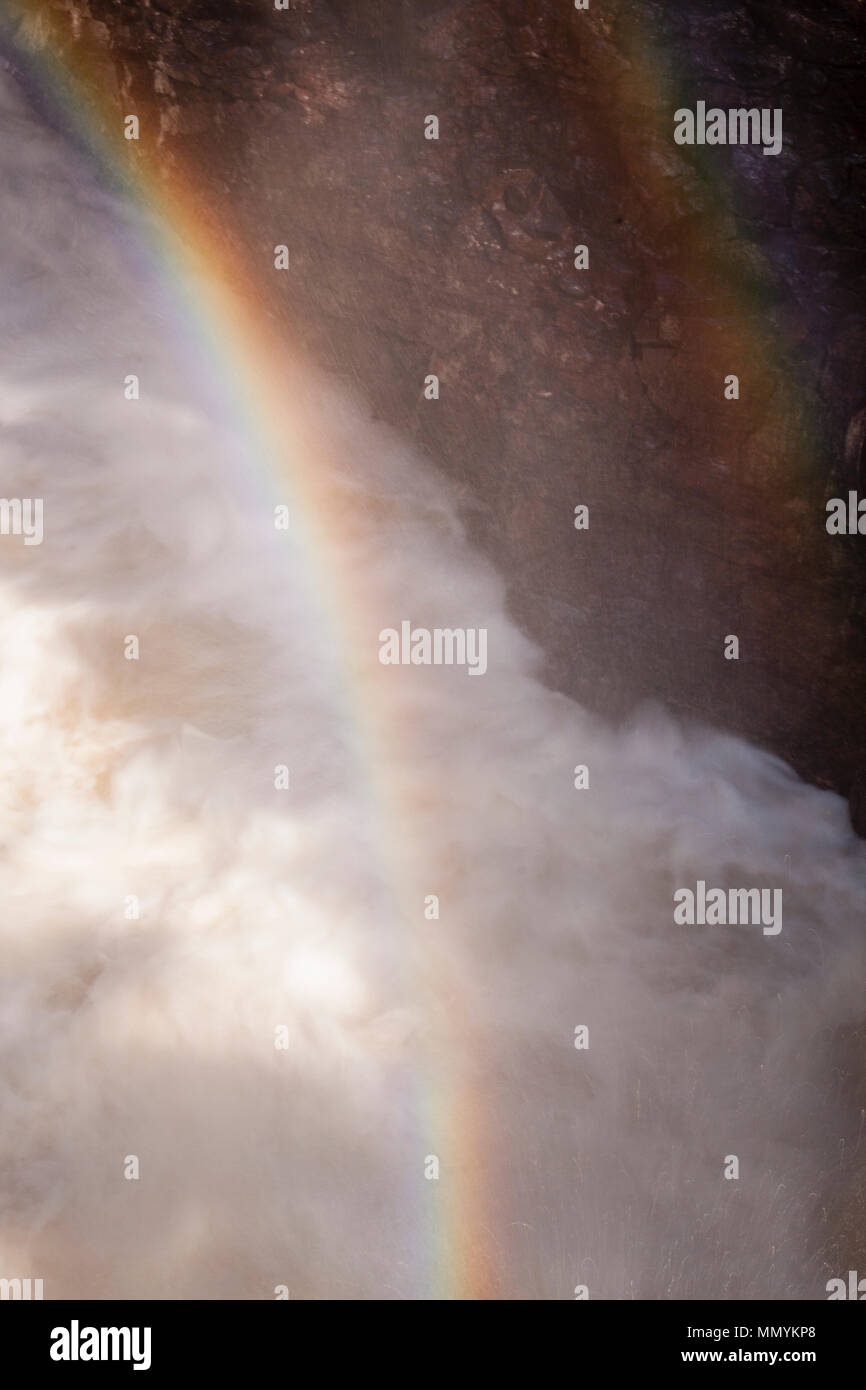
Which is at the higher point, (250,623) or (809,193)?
(809,193)

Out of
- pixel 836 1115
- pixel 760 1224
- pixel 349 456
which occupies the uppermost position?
pixel 349 456

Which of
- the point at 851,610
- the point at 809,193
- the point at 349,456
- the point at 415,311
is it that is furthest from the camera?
the point at 349,456

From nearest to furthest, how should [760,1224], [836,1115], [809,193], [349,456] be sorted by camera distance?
[760,1224] → [836,1115] → [809,193] → [349,456]

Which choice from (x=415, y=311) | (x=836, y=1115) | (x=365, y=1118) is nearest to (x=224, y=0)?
(x=415, y=311)

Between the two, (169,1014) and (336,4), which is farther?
(336,4)

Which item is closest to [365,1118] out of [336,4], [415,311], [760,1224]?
[760,1224]

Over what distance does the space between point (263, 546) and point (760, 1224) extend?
5827 millimetres

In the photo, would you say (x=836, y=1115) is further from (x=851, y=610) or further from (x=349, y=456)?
(x=349, y=456)

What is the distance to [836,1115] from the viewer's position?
6.82 metres

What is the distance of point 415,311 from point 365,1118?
5662mm

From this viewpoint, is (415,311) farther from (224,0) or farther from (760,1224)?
(760,1224)

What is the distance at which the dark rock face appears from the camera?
7.39m

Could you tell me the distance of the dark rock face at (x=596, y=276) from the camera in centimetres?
Result: 739

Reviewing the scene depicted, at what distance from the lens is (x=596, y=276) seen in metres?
7.87
